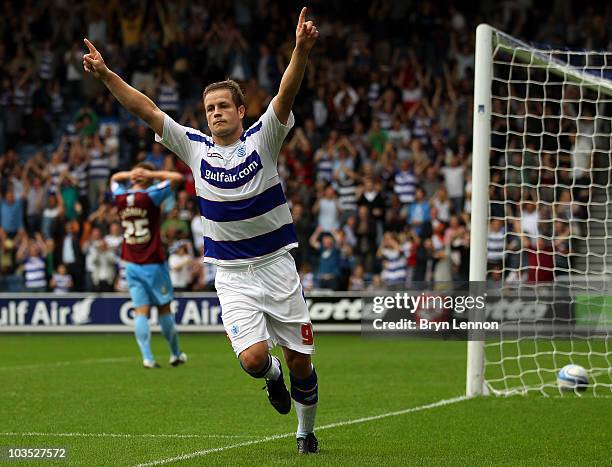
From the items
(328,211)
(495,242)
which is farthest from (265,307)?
(328,211)

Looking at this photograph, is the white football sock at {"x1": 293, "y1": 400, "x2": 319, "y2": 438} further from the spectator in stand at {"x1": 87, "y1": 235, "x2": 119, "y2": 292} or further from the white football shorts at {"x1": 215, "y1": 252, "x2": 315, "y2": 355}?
the spectator in stand at {"x1": 87, "y1": 235, "x2": 119, "y2": 292}

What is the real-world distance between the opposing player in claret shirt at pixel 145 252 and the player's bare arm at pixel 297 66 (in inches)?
278

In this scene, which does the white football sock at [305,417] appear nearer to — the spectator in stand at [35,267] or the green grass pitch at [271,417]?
the green grass pitch at [271,417]

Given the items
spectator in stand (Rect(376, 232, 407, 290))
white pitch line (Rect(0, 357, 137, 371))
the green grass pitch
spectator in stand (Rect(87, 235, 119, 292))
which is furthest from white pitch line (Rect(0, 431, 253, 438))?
spectator in stand (Rect(87, 235, 119, 292))

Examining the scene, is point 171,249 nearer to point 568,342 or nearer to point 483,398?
point 568,342

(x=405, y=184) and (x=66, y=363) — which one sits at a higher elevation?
(x=405, y=184)

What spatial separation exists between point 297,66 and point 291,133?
19.6 meters

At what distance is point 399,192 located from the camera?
24.0m

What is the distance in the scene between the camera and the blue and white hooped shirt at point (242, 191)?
7.76 metres

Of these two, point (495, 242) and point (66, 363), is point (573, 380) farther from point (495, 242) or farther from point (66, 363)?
point (495, 242)

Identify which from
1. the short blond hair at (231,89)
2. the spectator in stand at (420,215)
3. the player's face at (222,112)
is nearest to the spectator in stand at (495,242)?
the spectator in stand at (420,215)

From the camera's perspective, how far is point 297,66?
7.29 metres

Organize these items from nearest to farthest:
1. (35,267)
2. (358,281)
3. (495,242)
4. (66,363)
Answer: (66,363) → (495,242) → (358,281) → (35,267)

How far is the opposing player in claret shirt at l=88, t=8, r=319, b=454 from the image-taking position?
775 centimetres
